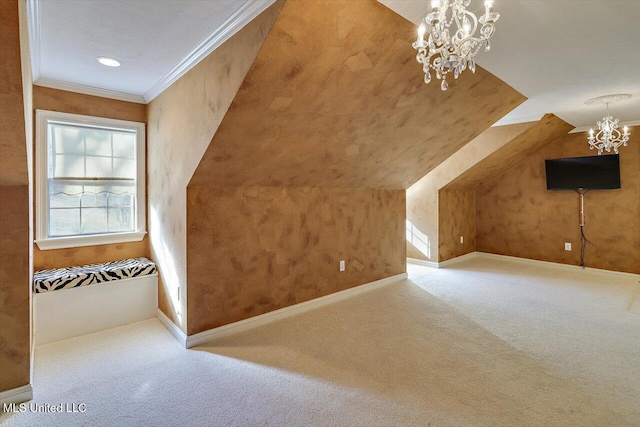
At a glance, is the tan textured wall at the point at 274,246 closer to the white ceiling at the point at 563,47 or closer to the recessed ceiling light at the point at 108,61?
the recessed ceiling light at the point at 108,61

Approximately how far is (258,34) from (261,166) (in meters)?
1.21

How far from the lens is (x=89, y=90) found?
3154 millimetres

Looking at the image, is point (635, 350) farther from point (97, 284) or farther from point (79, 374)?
point (97, 284)

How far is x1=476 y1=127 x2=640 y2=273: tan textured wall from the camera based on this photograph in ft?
16.1

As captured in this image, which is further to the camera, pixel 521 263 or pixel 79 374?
pixel 521 263

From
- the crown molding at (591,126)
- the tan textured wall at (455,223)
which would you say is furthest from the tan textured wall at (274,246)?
the crown molding at (591,126)

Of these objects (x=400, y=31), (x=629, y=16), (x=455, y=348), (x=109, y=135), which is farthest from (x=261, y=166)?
(x=629, y=16)

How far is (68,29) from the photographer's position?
208cm

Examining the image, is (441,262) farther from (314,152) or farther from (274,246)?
(314,152)

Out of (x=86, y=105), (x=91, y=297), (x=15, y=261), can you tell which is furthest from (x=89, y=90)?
(x=91, y=297)

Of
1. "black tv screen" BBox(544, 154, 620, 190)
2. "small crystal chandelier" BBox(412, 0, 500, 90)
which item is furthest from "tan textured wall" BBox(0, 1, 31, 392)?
"black tv screen" BBox(544, 154, 620, 190)

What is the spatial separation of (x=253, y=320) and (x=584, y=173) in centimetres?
572

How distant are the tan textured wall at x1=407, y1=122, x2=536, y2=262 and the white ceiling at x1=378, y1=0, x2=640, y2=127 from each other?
1.08 metres

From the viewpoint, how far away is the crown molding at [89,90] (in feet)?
9.66
